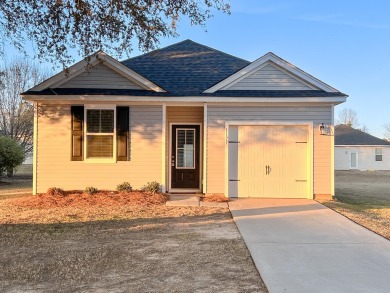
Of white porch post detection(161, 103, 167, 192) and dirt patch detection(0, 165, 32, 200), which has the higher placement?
white porch post detection(161, 103, 167, 192)

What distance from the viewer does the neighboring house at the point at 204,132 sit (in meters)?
12.3

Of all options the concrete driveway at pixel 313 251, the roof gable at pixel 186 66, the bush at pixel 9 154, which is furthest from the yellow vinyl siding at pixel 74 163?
the bush at pixel 9 154

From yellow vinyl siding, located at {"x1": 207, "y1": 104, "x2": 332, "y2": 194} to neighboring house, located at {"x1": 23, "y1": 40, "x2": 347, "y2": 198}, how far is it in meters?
0.03

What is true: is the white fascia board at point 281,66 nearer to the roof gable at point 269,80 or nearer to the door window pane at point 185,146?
the roof gable at point 269,80

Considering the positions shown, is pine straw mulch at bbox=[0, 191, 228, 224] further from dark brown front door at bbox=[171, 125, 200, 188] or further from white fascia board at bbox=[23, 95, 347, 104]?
white fascia board at bbox=[23, 95, 347, 104]

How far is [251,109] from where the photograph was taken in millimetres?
12500

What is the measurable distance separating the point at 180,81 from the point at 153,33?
417 centimetres

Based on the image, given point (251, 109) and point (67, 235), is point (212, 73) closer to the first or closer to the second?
point (251, 109)

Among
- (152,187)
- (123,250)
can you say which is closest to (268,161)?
(152,187)

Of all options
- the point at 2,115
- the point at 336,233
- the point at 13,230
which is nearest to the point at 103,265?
the point at 13,230

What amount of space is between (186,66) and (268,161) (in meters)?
5.03

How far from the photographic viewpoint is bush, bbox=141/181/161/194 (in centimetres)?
1223

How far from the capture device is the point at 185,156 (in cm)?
1398

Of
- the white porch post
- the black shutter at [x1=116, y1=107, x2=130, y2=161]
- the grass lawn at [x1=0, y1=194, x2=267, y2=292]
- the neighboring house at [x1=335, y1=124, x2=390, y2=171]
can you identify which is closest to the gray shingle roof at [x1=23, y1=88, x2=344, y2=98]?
the white porch post
